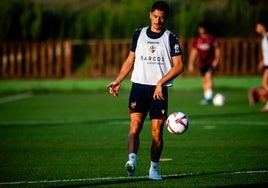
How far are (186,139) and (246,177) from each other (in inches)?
191

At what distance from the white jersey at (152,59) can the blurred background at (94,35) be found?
21720mm

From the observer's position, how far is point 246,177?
35.9 feet

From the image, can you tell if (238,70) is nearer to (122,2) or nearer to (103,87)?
(103,87)

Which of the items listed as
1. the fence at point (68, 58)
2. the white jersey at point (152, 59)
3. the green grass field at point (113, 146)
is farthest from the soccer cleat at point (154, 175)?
the fence at point (68, 58)

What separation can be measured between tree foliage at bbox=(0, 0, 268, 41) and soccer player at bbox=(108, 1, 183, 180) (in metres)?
22.7

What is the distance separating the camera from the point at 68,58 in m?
33.6

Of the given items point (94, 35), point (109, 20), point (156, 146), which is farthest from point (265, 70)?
point (94, 35)

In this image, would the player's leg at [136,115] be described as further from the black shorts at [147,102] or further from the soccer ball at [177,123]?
the soccer ball at [177,123]

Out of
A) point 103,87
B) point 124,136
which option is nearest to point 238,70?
point 103,87

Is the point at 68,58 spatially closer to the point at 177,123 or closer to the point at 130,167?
the point at 177,123

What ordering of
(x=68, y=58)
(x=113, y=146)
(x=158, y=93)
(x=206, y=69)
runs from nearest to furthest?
(x=158, y=93), (x=113, y=146), (x=206, y=69), (x=68, y=58)

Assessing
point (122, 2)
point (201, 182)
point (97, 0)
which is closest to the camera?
point (201, 182)

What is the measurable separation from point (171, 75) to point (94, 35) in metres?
24.5

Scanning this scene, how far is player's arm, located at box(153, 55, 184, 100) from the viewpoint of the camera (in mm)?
10766
